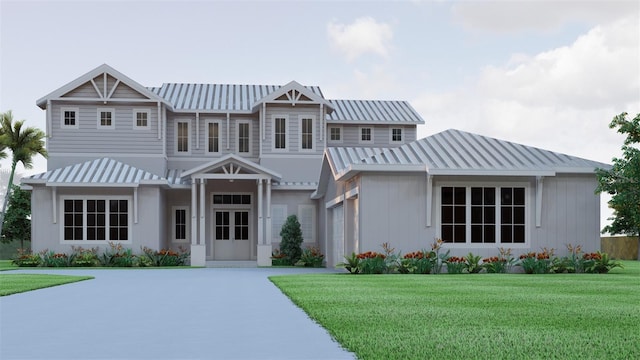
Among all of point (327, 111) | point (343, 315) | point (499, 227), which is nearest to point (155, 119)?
point (327, 111)

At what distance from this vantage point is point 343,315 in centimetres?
1030

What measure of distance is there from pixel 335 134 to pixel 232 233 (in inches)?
295

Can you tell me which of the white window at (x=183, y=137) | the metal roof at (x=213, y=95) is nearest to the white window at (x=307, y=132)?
the metal roof at (x=213, y=95)

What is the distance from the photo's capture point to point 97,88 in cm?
3372

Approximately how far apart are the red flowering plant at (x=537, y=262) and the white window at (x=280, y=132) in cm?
1401

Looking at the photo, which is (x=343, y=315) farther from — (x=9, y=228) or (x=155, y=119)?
(x=9, y=228)

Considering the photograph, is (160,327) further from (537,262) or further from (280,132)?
(280,132)

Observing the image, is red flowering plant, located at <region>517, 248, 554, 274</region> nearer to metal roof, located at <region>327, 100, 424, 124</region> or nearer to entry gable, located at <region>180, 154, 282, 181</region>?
entry gable, located at <region>180, 154, 282, 181</region>

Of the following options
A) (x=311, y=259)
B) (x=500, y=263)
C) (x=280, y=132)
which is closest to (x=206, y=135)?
(x=280, y=132)

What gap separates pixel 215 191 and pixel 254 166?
3642 mm

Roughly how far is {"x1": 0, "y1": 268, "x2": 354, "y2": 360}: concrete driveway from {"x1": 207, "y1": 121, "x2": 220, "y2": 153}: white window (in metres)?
20.5

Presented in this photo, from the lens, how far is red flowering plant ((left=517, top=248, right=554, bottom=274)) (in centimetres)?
2302

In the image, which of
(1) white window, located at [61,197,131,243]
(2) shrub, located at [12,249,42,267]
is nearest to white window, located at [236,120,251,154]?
(1) white window, located at [61,197,131,243]

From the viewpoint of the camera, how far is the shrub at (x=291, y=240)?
3183 centimetres
